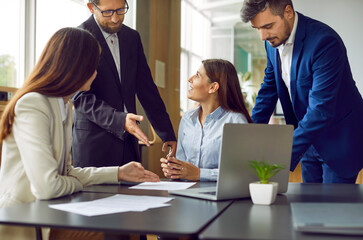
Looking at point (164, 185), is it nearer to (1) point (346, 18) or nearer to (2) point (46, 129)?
(2) point (46, 129)

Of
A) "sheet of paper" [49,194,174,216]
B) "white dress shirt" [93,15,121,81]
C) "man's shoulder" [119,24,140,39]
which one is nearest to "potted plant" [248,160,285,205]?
"sheet of paper" [49,194,174,216]

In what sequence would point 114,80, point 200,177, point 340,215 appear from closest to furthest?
point 340,215 < point 200,177 < point 114,80

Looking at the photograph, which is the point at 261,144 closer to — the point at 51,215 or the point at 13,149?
the point at 51,215

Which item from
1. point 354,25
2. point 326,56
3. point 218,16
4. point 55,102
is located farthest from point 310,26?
point 218,16

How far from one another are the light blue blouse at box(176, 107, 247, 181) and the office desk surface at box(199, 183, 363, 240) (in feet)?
2.11

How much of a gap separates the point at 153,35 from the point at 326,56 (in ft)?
10.7

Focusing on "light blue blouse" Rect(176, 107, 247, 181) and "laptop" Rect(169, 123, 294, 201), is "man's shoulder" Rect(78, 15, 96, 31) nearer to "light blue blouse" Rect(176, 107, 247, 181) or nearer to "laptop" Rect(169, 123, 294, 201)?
"light blue blouse" Rect(176, 107, 247, 181)

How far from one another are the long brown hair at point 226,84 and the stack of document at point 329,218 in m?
1.20

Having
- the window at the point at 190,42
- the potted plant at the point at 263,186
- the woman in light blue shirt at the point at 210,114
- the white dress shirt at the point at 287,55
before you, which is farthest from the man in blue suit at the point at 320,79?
the window at the point at 190,42

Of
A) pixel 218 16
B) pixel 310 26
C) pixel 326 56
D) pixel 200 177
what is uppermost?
pixel 218 16

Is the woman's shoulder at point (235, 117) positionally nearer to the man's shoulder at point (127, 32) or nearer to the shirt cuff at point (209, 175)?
the shirt cuff at point (209, 175)

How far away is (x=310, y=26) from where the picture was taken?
2135 millimetres

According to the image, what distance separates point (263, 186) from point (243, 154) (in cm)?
12

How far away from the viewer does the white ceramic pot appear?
1295 mm
